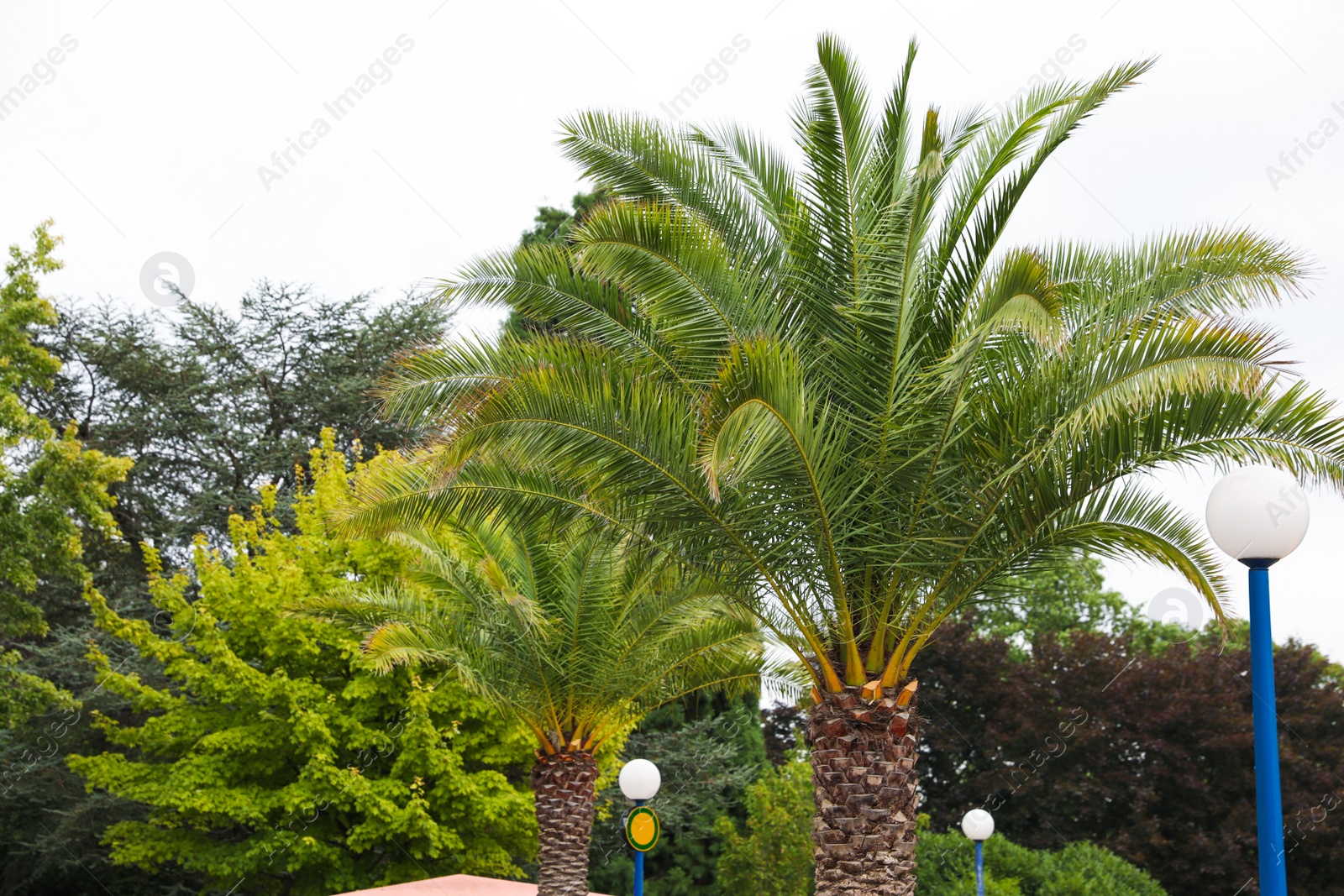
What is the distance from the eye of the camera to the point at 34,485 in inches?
631

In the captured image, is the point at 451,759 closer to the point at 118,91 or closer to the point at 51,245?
the point at 51,245

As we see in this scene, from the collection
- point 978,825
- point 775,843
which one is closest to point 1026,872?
point 978,825

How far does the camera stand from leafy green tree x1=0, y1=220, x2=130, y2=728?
15.8 metres

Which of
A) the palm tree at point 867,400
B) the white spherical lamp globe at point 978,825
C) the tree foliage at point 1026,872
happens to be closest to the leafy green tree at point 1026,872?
the tree foliage at point 1026,872

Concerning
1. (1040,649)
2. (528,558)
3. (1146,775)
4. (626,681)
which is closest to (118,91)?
(528,558)

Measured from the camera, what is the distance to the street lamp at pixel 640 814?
10555 millimetres

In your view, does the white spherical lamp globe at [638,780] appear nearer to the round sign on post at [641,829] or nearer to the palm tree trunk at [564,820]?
the round sign on post at [641,829]

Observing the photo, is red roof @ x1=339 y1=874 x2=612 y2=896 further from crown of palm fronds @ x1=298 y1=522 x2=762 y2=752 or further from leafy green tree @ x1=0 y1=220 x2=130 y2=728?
leafy green tree @ x1=0 y1=220 x2=130 y2=728

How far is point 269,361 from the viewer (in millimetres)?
26734

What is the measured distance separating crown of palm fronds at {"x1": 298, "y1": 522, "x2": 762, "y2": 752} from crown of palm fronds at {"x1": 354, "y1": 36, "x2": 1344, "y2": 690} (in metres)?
4.46

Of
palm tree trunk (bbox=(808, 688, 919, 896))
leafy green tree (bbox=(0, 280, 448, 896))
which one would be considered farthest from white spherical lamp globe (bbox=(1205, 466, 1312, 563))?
leafy green tree (bbox=(0, 280, 448, 896))

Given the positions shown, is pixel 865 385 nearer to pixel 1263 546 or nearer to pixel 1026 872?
pixel 1263 546

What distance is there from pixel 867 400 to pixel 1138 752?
19876mm

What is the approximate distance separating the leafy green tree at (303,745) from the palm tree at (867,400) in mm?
8615
